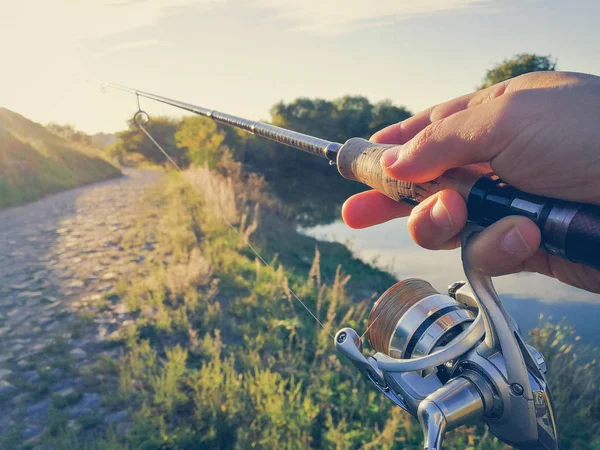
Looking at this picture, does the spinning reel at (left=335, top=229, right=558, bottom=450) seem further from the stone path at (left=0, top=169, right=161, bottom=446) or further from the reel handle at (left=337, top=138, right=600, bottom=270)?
the stone path at (left=0, top=169, right=161, bottom=446)

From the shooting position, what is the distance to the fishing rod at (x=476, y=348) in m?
1.07

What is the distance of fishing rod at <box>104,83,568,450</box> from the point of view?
107 centimetres

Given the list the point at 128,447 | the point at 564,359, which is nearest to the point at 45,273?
the point at 128,447

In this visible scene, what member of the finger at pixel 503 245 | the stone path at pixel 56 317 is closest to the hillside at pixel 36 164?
the stone path at pixel 56 317

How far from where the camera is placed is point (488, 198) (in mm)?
1200

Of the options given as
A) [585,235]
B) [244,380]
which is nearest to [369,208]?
[585,235]

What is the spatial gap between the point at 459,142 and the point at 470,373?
55 centimetres

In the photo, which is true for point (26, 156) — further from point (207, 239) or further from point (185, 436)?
point (185, 436)

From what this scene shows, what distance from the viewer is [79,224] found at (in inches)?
375

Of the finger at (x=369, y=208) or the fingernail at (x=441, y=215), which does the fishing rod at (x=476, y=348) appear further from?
the finger at (x=369, y=208)

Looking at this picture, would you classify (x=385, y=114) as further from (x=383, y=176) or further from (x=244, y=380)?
(x=383, y=176)

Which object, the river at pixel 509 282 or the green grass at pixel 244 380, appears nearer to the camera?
the green grass at pixel 244 380

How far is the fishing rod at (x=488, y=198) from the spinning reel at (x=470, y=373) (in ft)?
0.42

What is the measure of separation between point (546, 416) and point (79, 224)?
9532 millimetres
